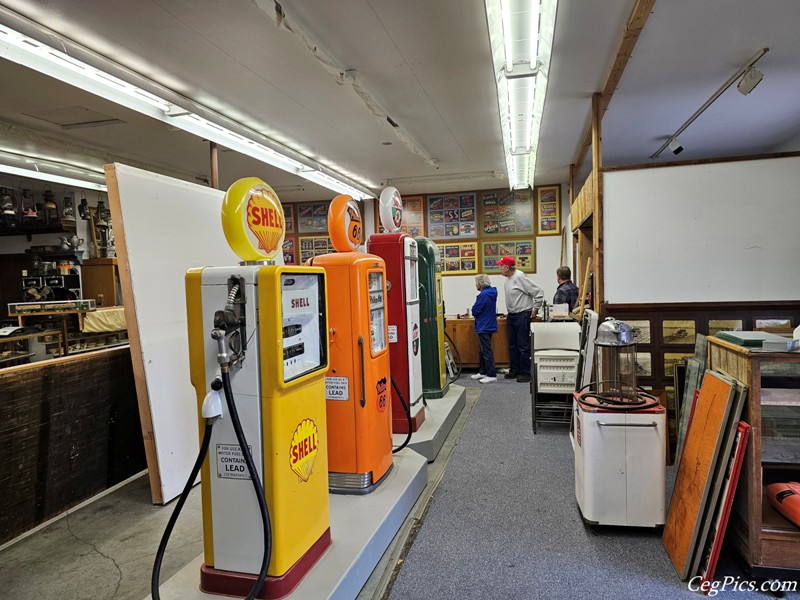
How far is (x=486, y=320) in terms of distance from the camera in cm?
690

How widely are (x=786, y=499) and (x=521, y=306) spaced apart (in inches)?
183

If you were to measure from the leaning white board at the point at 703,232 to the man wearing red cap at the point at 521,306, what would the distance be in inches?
107

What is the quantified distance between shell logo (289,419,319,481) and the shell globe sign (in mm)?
773

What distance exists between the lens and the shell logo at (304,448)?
6.73 ft

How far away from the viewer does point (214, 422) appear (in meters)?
1.95

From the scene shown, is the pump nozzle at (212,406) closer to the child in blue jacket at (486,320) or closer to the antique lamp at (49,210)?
the child in blue jacket at (486,320)

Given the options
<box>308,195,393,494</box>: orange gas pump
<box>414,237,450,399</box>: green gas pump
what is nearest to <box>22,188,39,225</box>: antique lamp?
<box>414,237,450,399</box>: green gas pump

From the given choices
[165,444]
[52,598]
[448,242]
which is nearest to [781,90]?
[448,242]

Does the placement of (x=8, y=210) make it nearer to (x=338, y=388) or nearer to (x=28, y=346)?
(x=28, y=346)

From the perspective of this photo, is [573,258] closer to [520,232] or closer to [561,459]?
[520,232]

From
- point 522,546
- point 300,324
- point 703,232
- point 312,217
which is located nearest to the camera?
point 300,324

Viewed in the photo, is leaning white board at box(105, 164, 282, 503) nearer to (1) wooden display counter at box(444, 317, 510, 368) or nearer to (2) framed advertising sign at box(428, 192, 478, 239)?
(1) wooden display counter at box(444, 317, 510, 368)

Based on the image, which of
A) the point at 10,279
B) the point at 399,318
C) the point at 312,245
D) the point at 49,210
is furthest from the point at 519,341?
the point at 10,279

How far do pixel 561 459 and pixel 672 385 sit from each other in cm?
119
